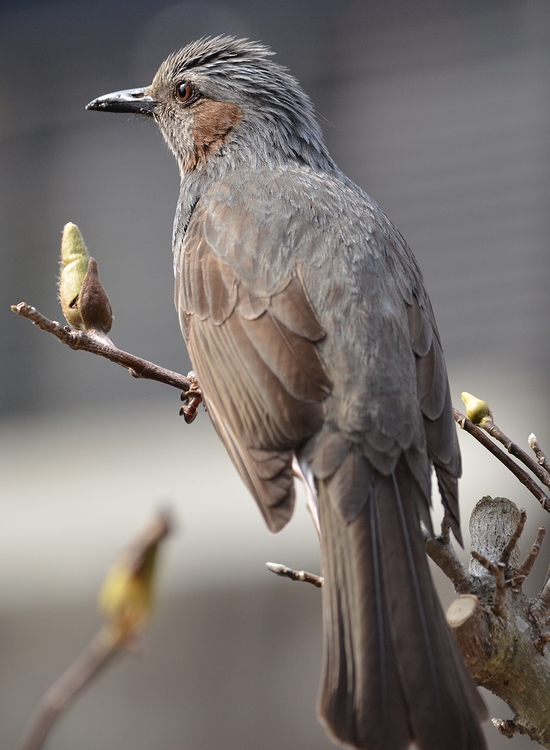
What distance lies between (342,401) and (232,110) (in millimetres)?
1937

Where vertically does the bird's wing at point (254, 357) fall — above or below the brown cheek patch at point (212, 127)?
below

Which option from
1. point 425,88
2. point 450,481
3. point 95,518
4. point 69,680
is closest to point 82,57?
point 425,88

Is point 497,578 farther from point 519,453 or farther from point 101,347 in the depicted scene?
point 101,347

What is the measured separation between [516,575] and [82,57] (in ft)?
26.9

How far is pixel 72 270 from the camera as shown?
9.50 feet

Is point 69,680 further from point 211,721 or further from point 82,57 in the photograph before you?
point 82,57

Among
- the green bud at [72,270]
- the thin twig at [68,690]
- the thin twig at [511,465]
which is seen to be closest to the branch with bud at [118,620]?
the thin twig at [68,690]

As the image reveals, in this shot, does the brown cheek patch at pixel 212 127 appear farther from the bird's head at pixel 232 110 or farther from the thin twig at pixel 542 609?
the thin twig at pixel 542 609

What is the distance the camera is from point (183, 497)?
7973 mm

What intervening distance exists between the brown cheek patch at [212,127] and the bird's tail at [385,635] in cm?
201

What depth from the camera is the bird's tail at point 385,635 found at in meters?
2.33

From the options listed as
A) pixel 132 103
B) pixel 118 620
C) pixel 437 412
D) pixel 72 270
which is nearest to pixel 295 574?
pixel 437 412

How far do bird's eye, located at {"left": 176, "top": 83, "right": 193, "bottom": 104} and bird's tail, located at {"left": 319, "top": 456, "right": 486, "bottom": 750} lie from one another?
235cm

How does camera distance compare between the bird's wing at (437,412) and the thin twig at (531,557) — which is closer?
the thin twig at (531,557)
